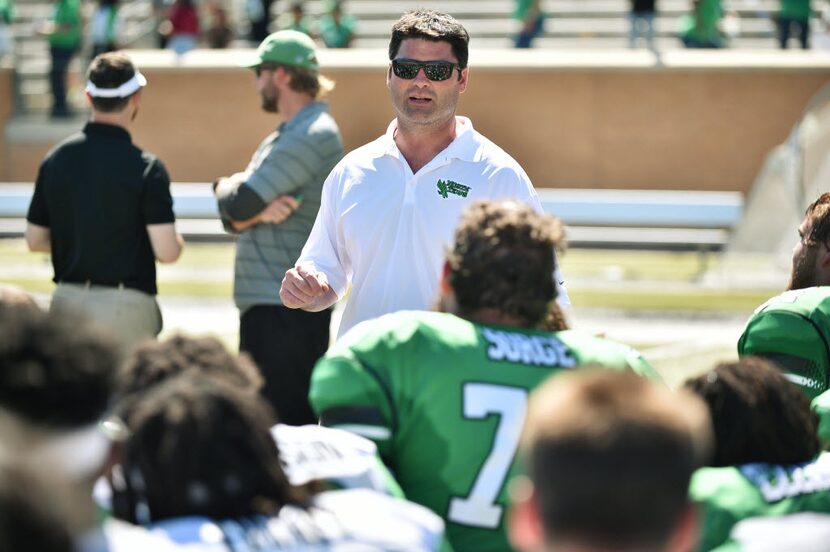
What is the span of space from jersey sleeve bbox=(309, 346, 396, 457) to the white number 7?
0.65 ft

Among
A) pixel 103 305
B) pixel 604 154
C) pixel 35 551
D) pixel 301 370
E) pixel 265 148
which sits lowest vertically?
pixel 604 154

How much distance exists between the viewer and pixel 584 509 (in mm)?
2199

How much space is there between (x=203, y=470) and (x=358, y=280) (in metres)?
2.29

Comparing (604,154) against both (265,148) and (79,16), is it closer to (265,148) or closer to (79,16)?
(79,16)

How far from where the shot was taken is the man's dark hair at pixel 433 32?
16.8 feet

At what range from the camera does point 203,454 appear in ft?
8.80

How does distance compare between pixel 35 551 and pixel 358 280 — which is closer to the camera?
pixel 35 551

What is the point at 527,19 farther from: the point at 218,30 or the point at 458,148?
the point at 458,148

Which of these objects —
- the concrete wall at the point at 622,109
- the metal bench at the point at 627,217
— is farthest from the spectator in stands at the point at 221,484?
the concrete wall at the point at 622,109

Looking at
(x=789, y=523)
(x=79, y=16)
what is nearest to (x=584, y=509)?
(x=789, y=523)

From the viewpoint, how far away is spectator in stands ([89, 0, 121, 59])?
2092 cm

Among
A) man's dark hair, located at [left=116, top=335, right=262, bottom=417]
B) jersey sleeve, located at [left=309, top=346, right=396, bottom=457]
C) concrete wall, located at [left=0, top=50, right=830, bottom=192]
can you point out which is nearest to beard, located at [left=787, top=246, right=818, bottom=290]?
jersey sleeve, located at [left=309, top=346, right=396, bottom=457]

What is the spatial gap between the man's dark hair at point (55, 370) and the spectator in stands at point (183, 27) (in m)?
19.5

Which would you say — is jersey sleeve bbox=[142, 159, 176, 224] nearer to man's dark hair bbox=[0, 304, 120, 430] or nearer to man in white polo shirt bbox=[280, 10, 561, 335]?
man in white polo shirt bbox=[280, 10, 561, 335]
